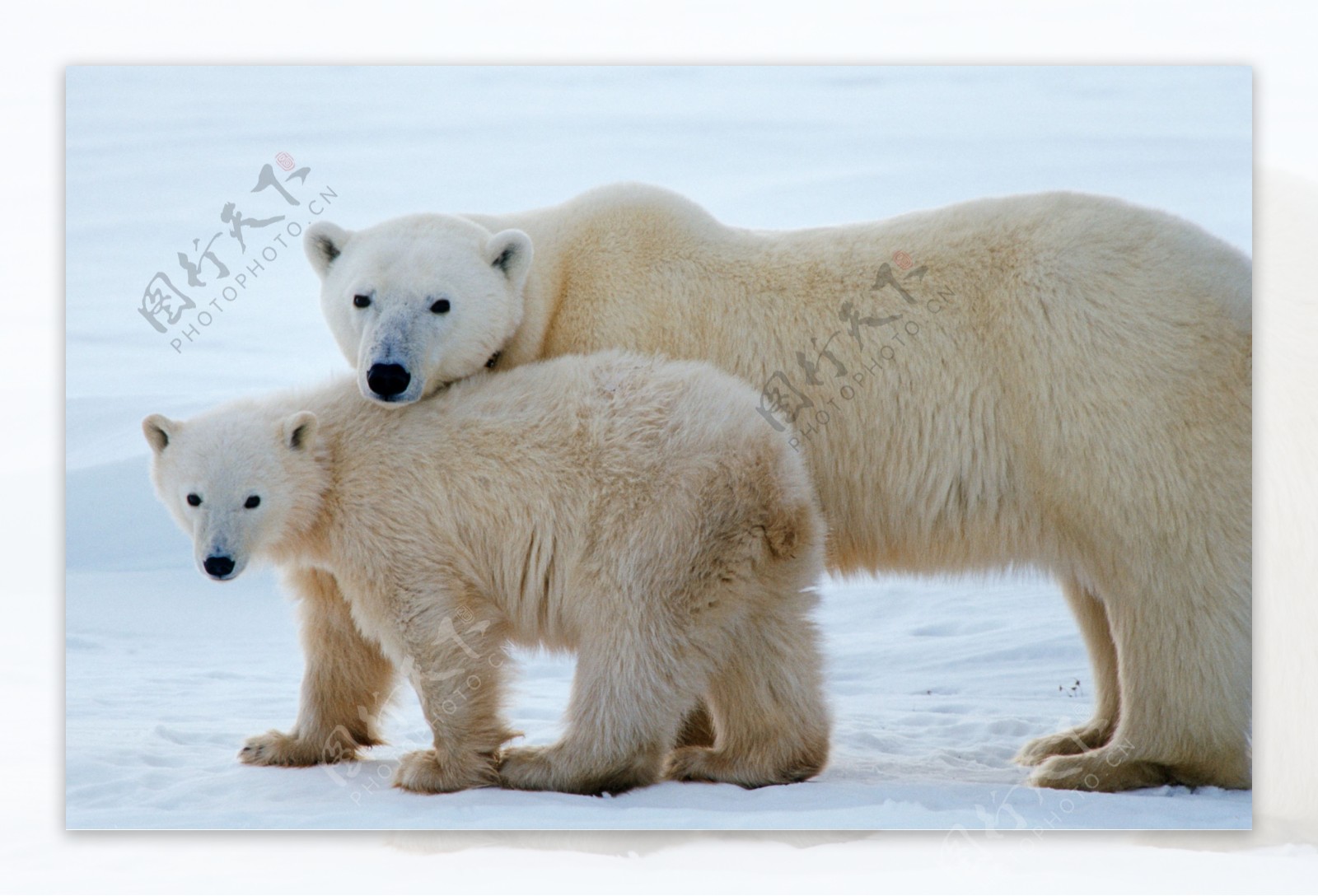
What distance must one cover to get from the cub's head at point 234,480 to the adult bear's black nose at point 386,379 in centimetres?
25

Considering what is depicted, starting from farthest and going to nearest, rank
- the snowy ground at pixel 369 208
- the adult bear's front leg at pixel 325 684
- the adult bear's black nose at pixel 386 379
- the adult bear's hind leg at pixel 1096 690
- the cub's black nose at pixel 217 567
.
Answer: the adult bear's hind leg at pixel 1096 690 → the adult bear's front leg at pixel 325 684 → the snowy ground at pixel 369 208 → the adult bear's black nose at pixel 386 379 → the cub's black nose at pixel 217 567

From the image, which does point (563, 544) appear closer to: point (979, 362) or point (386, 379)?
point (386, 379)

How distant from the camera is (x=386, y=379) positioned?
463 cm

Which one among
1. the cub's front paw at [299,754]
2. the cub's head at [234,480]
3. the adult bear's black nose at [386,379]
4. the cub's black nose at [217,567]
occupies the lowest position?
the cub's front paw at [299,754]

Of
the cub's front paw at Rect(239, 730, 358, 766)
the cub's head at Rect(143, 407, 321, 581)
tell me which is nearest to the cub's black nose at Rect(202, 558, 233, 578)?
the cub's head at Rect(143, 407, 321, 581)

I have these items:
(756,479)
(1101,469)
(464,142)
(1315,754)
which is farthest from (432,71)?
(1315,754)

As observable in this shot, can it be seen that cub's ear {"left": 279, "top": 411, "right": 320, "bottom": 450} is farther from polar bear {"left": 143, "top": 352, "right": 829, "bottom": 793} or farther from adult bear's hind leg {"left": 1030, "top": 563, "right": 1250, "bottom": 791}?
adult bear's hind leg {"left": 1030, "top": 563, "right": 1250, "bottom": 791}

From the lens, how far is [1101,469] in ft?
15.9

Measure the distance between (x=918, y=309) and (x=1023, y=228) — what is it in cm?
43

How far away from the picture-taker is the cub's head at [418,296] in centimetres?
470

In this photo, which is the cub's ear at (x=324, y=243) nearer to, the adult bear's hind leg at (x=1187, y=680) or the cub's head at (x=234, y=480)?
the cub's head at (x=234, y=480)

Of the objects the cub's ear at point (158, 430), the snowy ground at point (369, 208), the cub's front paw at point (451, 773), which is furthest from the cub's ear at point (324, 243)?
the cub's front paw at point (451, 773)

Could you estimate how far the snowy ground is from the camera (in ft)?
16.2

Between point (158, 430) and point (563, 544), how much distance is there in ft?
4.18
